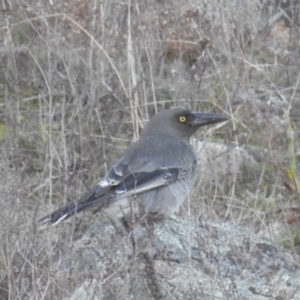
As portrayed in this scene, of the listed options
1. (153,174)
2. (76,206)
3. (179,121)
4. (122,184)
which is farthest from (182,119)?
(76,206)

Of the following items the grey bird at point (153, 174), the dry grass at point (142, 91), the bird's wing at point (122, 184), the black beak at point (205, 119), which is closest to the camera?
the bird's wing at point (122, 184)

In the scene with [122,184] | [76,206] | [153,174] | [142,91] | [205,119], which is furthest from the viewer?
[142,91]

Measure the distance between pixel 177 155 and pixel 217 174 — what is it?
61 cm

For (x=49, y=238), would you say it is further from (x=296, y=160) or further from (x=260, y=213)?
(x=296, y=160)

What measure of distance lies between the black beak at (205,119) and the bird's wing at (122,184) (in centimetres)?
60

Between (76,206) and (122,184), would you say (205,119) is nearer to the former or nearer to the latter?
(122,184)

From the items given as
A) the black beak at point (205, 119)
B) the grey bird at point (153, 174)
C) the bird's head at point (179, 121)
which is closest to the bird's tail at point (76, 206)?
the grey bird at point (153, 174)

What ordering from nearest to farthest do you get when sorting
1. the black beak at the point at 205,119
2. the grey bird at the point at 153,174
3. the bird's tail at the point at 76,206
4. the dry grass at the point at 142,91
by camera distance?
the bird's tail at the point at 76,206, the grey bird at the point at 153,174, the dry grass at the point at 142,91, the black beak at the point at 205,119

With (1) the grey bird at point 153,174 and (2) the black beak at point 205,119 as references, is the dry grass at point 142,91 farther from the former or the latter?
(2) the black beak at point 205,119

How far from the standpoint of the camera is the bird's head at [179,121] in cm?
738

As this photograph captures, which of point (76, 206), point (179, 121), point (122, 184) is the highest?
point (76, 206)

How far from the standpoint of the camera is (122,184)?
21.0ft

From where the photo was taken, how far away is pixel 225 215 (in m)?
7.00

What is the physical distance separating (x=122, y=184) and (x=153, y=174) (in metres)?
0.39
